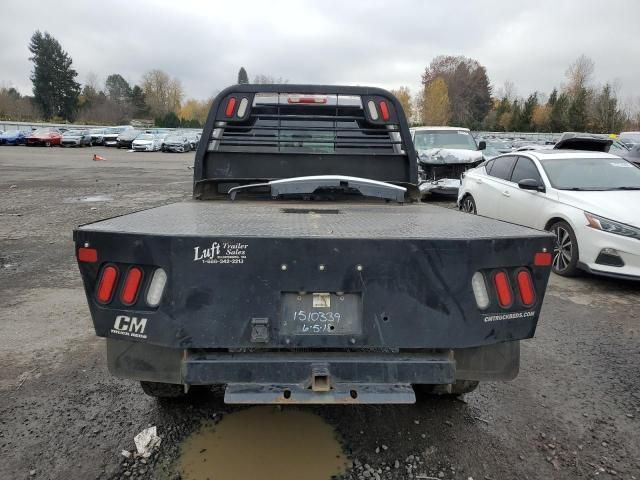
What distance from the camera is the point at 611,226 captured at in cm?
555

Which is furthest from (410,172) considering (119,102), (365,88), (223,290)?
(119,102)

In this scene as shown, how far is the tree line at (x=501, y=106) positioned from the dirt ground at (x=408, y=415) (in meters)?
38.1

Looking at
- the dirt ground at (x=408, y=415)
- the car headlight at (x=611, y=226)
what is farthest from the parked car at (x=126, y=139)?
the car headlight at (x=611, y=226)

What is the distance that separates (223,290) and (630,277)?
518cm

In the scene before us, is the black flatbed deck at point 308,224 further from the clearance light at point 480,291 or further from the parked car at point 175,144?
the parked car at point 175,144

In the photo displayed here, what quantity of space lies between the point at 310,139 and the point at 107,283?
253 cm

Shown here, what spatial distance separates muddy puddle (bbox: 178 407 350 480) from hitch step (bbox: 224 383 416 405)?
562mm

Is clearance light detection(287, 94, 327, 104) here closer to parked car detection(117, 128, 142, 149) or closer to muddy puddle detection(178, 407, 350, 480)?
muddy puddle detection(178, 407, 350, 480)

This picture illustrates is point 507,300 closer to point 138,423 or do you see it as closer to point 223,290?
point 223,290

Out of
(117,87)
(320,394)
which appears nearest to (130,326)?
(320,394)

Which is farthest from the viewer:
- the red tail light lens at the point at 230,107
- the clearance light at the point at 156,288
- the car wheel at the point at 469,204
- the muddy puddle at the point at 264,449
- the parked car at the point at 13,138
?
the parked car at the point at 13,138

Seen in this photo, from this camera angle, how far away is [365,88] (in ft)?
13.8

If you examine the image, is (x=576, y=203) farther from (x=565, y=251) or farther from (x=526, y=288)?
(x=526, y=288)

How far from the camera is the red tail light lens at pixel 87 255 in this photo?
2.20m
